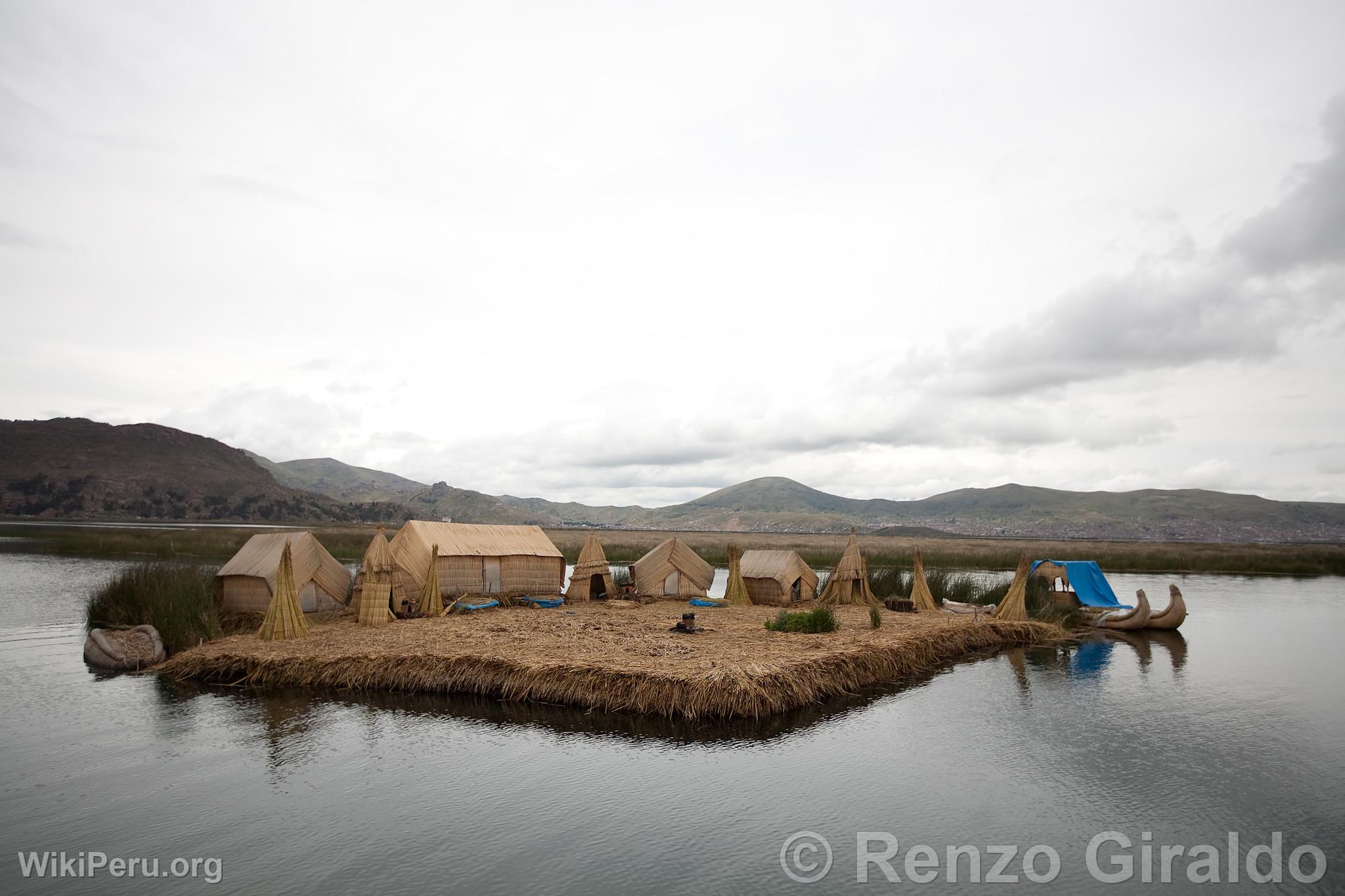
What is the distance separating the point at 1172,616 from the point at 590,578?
64.0 ft

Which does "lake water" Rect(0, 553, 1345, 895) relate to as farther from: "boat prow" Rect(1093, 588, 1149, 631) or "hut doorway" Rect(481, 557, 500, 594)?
"hut doorway" Rect(481, 557, 500, 594)

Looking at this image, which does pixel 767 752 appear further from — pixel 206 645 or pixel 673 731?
pixel 206 645

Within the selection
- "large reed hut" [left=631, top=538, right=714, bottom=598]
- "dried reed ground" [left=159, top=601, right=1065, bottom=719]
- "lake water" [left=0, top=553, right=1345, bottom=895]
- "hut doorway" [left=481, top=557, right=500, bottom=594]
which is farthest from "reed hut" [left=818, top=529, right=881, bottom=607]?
"hut doorway" [left=481, top=557, right=500, bottom=594]

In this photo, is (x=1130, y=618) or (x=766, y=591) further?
(x=766, y=591)

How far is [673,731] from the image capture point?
12.3 m

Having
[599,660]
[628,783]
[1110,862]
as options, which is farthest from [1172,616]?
[628,783]

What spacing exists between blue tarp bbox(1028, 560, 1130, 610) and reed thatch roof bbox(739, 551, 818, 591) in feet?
30.4

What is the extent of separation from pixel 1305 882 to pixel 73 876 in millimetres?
13024

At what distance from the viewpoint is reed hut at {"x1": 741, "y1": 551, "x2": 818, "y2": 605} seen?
26.3 meters

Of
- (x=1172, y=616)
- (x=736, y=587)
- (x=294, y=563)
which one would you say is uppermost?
(x=294, y=563)

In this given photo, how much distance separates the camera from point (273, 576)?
829 inches

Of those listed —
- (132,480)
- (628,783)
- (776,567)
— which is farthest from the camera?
(132,480)

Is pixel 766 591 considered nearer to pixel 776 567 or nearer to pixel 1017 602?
pixel 776 567

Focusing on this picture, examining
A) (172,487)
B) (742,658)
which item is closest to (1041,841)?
(742,658)
